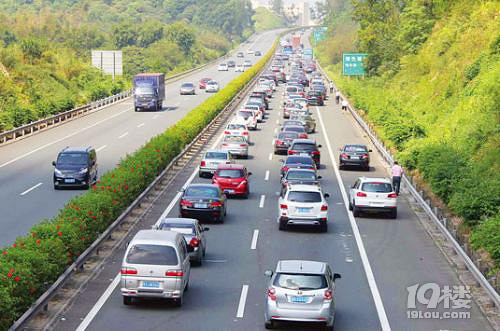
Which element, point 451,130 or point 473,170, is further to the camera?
point 451,130

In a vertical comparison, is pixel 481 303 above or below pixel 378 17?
below

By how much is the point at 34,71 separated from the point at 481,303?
248 feet

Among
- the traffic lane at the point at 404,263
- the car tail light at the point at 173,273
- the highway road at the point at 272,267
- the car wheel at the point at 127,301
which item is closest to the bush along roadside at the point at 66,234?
the highway road at the point at 272,267

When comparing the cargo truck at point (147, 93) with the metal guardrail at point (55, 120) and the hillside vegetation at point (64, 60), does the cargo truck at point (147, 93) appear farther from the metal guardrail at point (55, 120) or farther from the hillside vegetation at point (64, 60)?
the hillside vegetation at point (64, 60)

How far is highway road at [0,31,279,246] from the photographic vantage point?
34125 mm

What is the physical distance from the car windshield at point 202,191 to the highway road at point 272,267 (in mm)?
1074

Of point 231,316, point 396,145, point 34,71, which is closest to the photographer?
point 231,316

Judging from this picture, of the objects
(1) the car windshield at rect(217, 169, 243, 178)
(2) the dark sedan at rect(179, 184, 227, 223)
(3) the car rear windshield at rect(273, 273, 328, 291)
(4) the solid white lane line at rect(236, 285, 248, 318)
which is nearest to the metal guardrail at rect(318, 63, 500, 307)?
(3) the car rear windshield at rect(273, 273, 328, 291)

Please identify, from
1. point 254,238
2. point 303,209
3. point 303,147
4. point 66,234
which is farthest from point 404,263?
point 303,147

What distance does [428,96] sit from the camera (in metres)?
65.1

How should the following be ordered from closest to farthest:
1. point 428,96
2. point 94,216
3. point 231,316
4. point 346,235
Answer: point 231,316 → point 94,216 → point 346,235 → point 428,96

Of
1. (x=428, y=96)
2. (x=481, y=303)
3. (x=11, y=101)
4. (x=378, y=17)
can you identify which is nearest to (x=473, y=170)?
(x=481, y=303)

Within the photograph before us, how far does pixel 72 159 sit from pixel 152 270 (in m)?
20.9

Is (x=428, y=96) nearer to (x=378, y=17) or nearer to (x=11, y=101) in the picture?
(x=11, y=101)
